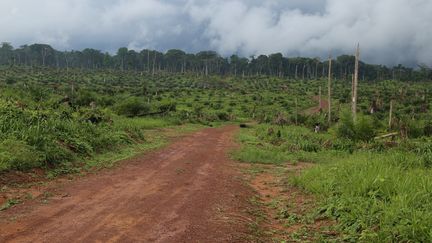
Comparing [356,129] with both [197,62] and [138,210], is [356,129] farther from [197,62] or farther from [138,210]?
[197,62]

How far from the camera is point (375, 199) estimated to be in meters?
7.07

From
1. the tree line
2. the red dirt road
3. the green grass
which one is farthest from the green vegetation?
the tree line

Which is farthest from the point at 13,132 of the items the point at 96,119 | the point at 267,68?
the point at 267,68

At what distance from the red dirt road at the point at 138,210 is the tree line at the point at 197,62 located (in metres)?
114

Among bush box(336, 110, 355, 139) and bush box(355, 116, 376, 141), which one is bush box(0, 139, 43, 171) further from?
Answer: bush box(336, 110, 355, 139)

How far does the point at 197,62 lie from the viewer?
131 meters

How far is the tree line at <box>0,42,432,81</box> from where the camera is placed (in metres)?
126

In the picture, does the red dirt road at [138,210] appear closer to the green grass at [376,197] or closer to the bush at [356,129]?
the green grass at [376,197]

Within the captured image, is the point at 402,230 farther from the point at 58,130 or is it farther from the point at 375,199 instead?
the point at 58,130

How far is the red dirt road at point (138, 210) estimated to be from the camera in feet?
20.8

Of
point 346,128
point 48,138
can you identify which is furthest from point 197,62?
point 48,138

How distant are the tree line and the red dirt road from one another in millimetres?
114383

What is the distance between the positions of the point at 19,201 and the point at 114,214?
7.12 feet

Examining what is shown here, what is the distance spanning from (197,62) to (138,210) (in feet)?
409
